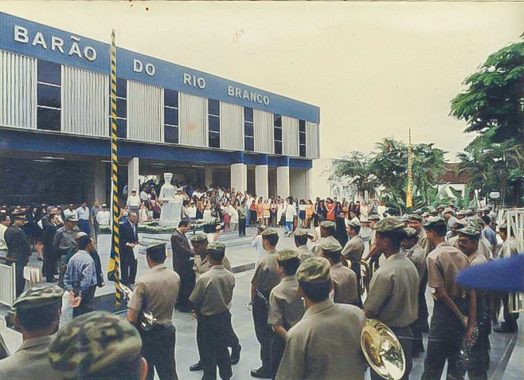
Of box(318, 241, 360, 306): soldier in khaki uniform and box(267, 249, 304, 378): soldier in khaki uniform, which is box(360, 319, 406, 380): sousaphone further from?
box(318, 241, 360, 306): soldier in khaki uniform

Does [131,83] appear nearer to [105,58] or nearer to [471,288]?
[105,58]

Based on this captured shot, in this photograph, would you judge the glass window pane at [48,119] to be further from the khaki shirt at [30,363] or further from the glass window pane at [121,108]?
the khaki shirt at [30,363]

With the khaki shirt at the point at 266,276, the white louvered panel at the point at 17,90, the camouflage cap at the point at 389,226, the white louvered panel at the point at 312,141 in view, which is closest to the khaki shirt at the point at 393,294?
the camouflage cap at the point at 389,226

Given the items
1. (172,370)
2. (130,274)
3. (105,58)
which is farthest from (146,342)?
(105,58)

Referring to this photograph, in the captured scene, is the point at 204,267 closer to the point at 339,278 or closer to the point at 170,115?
the point at 339,278

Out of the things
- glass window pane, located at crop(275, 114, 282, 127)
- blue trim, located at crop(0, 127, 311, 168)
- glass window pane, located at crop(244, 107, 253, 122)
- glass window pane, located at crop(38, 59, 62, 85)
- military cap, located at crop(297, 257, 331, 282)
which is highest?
glass window pane, located at crop(38, 59, 62, 85)

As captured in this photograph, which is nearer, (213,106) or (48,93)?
(48,93)

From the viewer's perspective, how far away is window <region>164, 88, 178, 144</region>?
4.39m

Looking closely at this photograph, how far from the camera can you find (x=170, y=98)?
4445 mm

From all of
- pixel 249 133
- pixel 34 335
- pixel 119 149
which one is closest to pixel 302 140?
pixel 249 133

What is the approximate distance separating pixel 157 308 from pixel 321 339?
133cm

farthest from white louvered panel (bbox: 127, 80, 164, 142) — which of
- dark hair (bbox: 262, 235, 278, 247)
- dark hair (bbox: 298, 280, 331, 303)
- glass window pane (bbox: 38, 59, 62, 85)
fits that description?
dark hair (bbox: 298, 280, 331, 303)

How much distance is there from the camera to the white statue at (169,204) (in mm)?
5418

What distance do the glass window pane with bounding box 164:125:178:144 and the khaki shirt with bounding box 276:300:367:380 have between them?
325 cm
